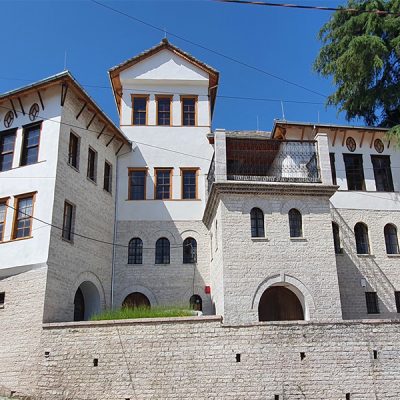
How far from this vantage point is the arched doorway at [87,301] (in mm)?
17781

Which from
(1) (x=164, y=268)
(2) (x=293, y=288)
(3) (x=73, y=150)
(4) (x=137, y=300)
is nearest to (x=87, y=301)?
(4) (x=137, y=300)

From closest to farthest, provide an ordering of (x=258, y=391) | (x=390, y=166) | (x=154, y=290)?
Answer: (x=258, y=391)
(x=154, y=290)
(x=390, y=166)

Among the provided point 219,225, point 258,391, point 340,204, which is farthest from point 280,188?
point 258,391

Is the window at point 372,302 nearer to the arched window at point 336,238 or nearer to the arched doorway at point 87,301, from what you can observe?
the arched window at point 336,238

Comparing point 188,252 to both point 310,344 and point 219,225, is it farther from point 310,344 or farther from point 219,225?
point 310,344

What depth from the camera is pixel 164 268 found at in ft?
65.3

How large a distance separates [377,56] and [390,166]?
18.3 ft

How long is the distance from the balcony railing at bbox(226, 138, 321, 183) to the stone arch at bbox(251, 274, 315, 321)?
3.75 m

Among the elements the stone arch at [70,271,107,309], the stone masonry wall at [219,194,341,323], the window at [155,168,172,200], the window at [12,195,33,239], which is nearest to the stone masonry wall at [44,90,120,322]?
the stone arch at [70,271,107,309]

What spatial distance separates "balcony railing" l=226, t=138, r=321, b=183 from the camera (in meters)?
16.6

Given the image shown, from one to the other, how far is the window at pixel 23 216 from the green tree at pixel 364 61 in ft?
54.5

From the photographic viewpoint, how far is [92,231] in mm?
18281

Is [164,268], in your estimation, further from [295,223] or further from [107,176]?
[295,223]

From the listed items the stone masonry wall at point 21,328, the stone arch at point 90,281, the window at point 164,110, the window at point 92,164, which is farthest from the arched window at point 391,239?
the stone masonry wall at point 21,328
